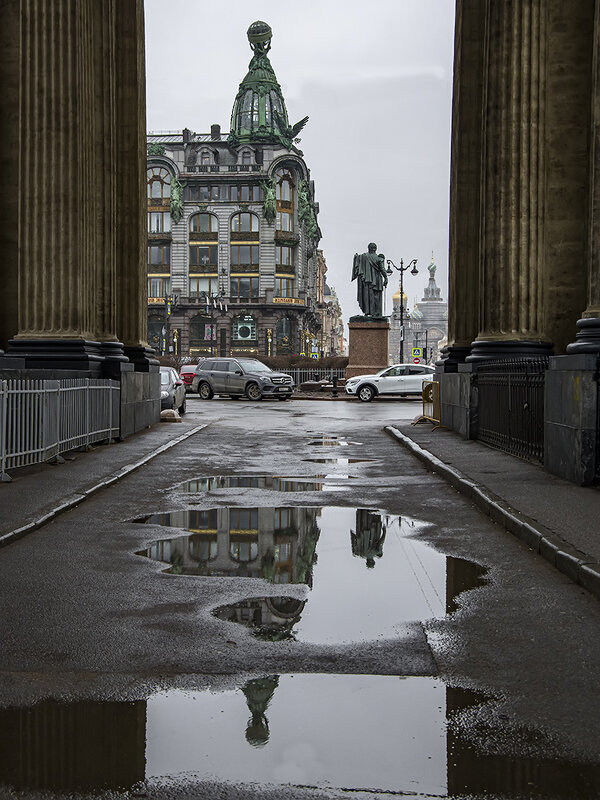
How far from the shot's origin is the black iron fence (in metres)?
12.9

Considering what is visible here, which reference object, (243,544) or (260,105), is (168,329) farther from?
(243,544)

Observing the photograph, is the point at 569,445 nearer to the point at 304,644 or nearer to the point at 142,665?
the point at 304,644

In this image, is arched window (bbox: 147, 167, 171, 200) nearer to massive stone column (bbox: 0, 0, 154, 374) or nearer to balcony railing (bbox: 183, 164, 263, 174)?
balcony railing (bbox: 183, 164, 263, 174)

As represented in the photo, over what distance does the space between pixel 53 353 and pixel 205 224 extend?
77.6m

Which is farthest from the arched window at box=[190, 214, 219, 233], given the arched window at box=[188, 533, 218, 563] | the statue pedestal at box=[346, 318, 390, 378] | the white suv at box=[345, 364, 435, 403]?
the arched window at box=[188, 533, 218, 563]

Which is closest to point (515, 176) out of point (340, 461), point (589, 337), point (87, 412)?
point (589, 337)

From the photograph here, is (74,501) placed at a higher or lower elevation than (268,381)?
lower

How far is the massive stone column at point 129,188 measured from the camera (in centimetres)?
2066

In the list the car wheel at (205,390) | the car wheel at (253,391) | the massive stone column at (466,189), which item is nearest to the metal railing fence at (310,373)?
the car wheel at (205,390)

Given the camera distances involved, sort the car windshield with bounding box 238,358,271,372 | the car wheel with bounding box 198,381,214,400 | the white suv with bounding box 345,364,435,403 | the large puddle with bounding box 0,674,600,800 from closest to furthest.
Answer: the large puddle with bounding box 0,674,600,800 → the car windshield with bounding box 238,358,271,372 → the white suv with bounding box 345,364,435,403 → the car wheel with bounding box 198,381,214,400

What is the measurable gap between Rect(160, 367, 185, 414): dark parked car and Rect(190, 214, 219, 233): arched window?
64615 mm

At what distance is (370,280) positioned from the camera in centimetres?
4866

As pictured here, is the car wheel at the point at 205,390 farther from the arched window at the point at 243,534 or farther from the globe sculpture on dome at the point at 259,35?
the globe sculpture on dome at the point at 259,35

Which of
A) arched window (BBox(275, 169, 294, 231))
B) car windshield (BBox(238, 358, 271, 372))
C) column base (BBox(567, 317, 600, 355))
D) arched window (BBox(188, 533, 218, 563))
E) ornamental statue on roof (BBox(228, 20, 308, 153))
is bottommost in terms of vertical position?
arched window (BBox(188, 533, 218, 563))
